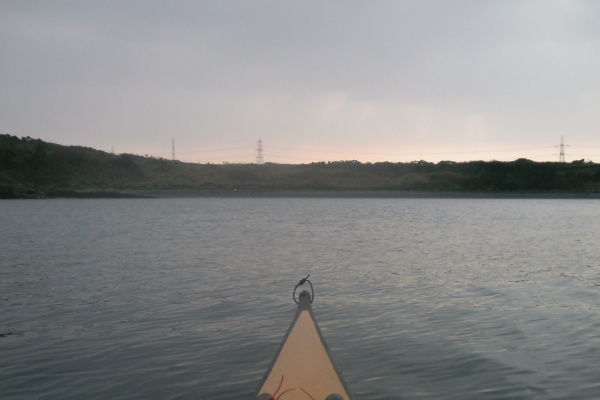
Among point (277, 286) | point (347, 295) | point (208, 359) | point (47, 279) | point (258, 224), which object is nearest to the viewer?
point (208, 359)

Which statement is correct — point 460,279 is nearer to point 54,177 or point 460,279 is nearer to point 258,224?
point 258,224

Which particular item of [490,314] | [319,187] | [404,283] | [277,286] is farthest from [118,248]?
[319,187]

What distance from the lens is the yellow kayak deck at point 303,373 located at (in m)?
7.42

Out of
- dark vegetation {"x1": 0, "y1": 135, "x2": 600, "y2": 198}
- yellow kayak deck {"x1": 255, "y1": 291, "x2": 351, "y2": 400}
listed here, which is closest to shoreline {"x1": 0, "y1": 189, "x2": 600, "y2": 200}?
dark vegetation {"x1": 0, "y1": 135, "x2": 600, "y2": 198}

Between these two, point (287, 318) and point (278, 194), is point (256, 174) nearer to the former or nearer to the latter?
point (278, 194)

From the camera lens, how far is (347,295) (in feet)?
53.6

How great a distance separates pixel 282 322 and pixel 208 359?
9.46 feet

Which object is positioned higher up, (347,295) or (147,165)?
(147,165)

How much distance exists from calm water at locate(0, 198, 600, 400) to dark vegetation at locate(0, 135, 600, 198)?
78767 millimetres

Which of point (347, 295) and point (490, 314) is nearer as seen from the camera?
point (490, 314)

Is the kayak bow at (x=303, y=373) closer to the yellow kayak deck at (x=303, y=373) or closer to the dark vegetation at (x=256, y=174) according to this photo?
the yellow kayak deck at (x=303, y=373)

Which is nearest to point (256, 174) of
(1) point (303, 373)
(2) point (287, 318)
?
(2) point (287, 318)

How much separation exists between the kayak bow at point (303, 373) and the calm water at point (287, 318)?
5.23ft

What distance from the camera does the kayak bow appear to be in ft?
24.3
